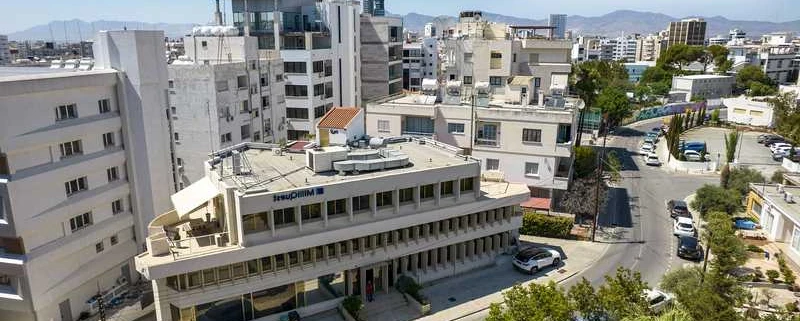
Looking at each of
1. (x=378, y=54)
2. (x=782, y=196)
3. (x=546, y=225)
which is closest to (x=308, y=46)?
(x=378, y=54)

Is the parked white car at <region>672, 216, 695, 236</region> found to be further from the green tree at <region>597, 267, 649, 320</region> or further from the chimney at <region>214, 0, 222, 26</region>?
the chimney at <region>214, 0, 222, 26</region>

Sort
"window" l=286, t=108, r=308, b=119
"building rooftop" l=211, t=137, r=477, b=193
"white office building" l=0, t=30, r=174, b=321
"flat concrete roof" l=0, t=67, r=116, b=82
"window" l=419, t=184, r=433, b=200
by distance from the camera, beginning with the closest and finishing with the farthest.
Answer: "white office building" l=0, t=30, r=174, b=321 → "flat concrete roof" l=0, t=67, r=116, b=82 → "building rooftop" l=211, t=137, r=477, b=193 → "window" l=419, t=184, r=433, b=200 → "window" l=286, t=108, r=308, b=119

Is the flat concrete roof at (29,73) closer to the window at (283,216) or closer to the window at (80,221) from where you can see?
the window at (80,221)

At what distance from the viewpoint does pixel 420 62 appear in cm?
11694

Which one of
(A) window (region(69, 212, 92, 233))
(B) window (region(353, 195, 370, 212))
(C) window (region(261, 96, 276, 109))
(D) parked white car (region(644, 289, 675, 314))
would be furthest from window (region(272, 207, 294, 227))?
(C) window (region(261, 96, 276, 109))

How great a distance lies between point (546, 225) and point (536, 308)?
23.4 meters

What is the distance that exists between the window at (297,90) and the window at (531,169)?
2837 centimetres

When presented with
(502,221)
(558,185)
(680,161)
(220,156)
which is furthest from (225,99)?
(680,161)

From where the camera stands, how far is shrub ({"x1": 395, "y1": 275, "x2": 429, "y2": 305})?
33234mm

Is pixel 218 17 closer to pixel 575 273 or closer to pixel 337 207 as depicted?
pixel 337 207

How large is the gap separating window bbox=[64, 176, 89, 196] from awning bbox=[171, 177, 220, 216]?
5960 millimetres

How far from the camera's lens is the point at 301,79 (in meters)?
61.4

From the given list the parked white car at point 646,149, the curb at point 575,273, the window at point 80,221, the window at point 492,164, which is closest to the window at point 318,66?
the window at point 492,164

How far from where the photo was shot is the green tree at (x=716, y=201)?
48719mm
